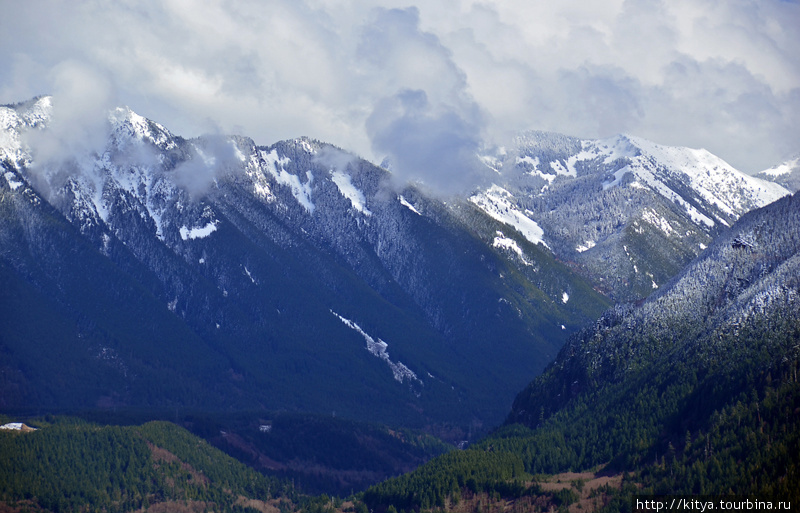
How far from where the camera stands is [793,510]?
179125mm

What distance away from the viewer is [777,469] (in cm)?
19625

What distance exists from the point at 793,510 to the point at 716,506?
16954mm

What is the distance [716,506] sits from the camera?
194000 mm

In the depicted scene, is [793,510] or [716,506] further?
[716,506]

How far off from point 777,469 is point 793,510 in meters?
17.7

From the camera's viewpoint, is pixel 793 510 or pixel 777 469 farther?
pixel 777 469

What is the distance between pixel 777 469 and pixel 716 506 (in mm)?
12402
